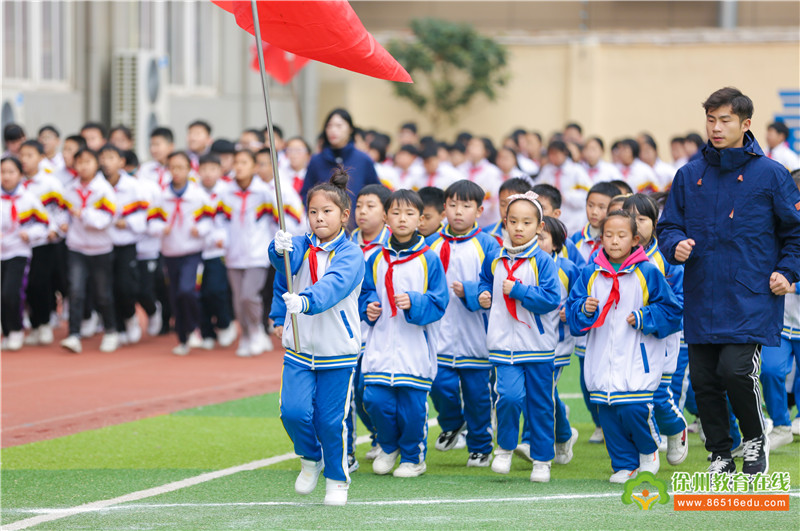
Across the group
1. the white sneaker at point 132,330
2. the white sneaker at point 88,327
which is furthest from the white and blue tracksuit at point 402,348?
the white sneaker at point 88,327

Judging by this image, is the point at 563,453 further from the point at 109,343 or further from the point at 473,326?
the point at 109,343

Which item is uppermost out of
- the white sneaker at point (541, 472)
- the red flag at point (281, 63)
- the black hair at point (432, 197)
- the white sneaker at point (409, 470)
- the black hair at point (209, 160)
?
the red flag at point (281, 63)

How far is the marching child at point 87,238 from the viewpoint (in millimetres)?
12383

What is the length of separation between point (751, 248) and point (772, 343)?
1.71 ft

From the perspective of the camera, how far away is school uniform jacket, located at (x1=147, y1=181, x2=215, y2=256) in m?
12.6

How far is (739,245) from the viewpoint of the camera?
632cm

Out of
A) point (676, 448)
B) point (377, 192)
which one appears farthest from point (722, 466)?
point (377, 192)

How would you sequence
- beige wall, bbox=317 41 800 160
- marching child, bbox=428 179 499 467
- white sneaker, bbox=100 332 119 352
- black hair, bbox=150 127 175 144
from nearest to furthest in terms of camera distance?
marching child, bbox=428 179 499 467 < white sneaker, bbox=100 332 119 352 < black hair, bbox=150 127 175 144 < beige wall, bbox=317 41 800 160

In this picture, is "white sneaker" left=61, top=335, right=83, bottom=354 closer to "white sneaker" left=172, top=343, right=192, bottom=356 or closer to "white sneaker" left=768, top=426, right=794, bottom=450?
"white sneaker" left=172, top=343, right=192, bottom=356

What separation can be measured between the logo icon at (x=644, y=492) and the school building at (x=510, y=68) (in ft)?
45.1

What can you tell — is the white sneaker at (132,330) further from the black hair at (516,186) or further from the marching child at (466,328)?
the marching child at (466,328)

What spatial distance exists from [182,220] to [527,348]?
6.38 metres

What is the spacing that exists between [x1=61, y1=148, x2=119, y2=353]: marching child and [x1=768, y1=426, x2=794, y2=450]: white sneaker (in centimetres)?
727

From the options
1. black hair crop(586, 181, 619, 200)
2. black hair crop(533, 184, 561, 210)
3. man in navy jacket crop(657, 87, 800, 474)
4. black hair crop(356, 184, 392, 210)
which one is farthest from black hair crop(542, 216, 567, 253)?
man in navy jacket crop(657, 87, 800, 474)
